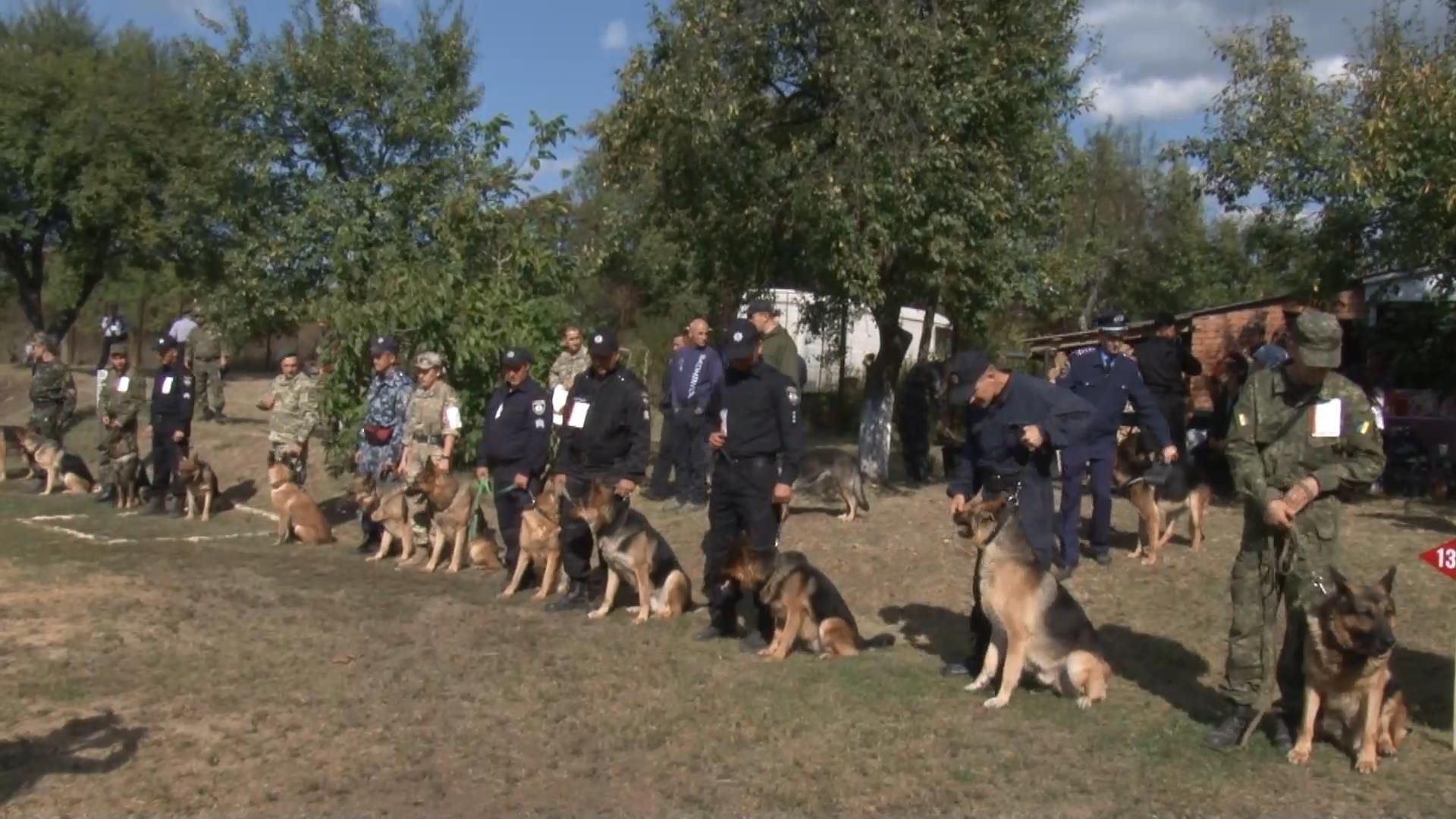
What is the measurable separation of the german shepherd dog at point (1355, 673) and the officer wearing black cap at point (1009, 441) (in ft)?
5.75

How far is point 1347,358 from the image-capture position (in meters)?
15.3

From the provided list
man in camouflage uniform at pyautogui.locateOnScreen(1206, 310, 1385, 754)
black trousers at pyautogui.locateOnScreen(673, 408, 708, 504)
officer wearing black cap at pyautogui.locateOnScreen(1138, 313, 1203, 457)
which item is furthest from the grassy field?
black trousers at pyautogui.locateOnScreen(673, 408, 708, 504)

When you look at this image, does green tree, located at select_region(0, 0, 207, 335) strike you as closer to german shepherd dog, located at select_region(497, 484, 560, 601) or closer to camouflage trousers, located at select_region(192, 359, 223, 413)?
camouflage trousers, located at select_region(192, 359, 223, 413)

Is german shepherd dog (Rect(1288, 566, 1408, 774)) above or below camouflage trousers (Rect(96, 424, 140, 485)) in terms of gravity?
below

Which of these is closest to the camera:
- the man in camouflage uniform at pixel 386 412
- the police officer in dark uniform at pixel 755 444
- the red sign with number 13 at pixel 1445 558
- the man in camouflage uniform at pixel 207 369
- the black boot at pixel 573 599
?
the red sign with number 13 at pixel 1445 558

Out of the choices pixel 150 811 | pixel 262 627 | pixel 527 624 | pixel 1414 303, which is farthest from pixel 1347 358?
pixel 150 811

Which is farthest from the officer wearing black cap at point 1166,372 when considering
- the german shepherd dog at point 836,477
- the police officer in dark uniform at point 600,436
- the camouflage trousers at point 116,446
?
the camouflage trousers at point 116,446

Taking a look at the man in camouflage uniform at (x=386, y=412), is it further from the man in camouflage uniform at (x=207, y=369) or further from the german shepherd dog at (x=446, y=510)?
the man in camouflage uniform at (x=207, y=369)

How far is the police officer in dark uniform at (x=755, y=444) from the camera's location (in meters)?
7.89

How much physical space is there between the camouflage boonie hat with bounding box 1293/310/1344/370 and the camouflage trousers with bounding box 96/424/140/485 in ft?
45.4

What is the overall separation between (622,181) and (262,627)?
6574 millimetres

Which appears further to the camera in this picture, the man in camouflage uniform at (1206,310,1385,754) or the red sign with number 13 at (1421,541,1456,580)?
the red sign with number 13 at (1421,541,1456,580)

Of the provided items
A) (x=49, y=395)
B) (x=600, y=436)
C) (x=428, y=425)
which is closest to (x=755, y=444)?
(x=600, y=436)

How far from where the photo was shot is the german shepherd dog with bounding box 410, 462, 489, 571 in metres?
11.1
